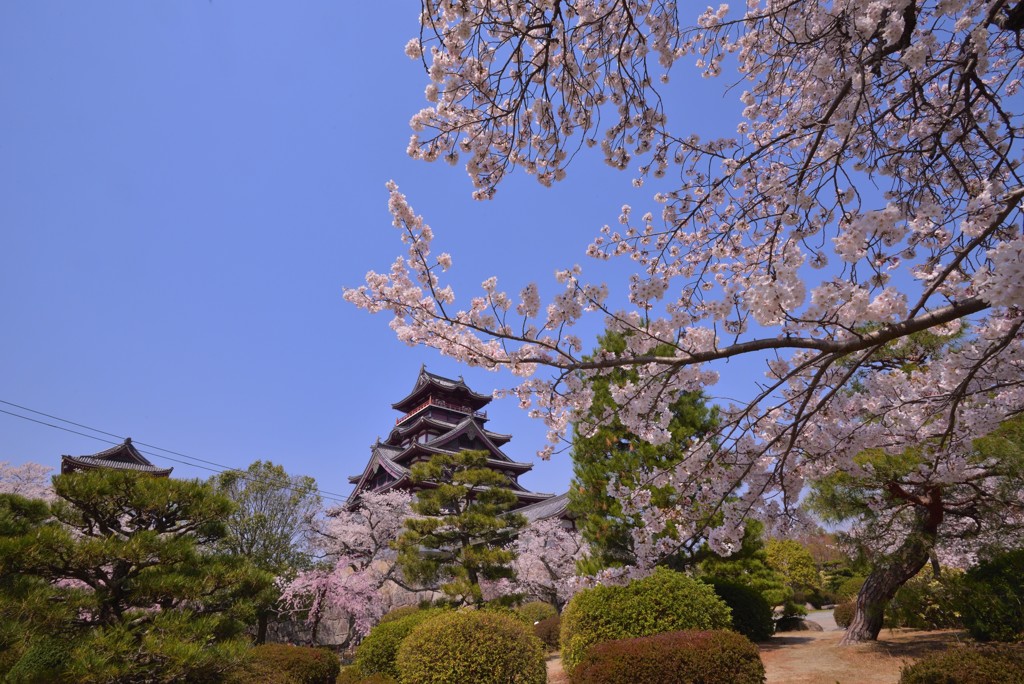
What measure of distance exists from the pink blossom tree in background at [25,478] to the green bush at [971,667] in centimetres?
2877

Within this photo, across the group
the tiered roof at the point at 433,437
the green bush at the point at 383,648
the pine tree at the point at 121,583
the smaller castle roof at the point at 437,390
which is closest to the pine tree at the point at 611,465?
the green bush at the point at 383,648

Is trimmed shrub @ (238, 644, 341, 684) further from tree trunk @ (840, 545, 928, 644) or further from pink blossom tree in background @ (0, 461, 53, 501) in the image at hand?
pink blossom tree in background @ (0, 461, 53, 501)

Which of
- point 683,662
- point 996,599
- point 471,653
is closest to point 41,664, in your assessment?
point 471,653

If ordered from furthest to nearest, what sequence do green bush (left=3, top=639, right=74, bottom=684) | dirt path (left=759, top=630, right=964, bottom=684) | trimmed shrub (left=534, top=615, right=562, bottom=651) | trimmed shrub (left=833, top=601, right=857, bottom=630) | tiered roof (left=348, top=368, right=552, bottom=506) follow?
tiered roof (left=348, top=368, right=552, bottom=506)
trimmed shrub (left=534, top=615, right=562, bottom=651)
trimmed shrub (left=833, top=601, right=857, bottom=630)
dirt path (left=759, top=630, right=964, bottom=684)
green bush (left=3, top=639, right=74, bottom=684)

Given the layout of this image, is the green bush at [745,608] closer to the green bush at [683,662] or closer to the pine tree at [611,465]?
the pine tree at [611,465]

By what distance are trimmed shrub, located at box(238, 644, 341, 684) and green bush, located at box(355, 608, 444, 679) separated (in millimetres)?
475

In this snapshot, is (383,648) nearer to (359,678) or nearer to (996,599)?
(359,678)

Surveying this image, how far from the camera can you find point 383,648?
8.81 m

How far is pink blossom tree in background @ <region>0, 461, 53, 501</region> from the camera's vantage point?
2192 cm

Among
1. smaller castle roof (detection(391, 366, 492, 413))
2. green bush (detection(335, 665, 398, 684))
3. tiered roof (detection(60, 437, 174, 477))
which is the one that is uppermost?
smaller castle roof (detection(391, 366, 492, 413))

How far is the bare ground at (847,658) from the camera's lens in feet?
22.3

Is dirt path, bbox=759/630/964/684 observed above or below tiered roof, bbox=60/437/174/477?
below

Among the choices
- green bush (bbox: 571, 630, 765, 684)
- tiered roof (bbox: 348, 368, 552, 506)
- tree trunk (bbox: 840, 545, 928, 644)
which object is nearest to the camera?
green bush (bbox: 571, 630, 765, 684)

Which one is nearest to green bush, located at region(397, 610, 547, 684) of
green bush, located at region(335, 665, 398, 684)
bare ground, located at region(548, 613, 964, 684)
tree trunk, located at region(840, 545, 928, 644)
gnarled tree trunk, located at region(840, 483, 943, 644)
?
green bush, located at region(335, 665, 398, 684)
